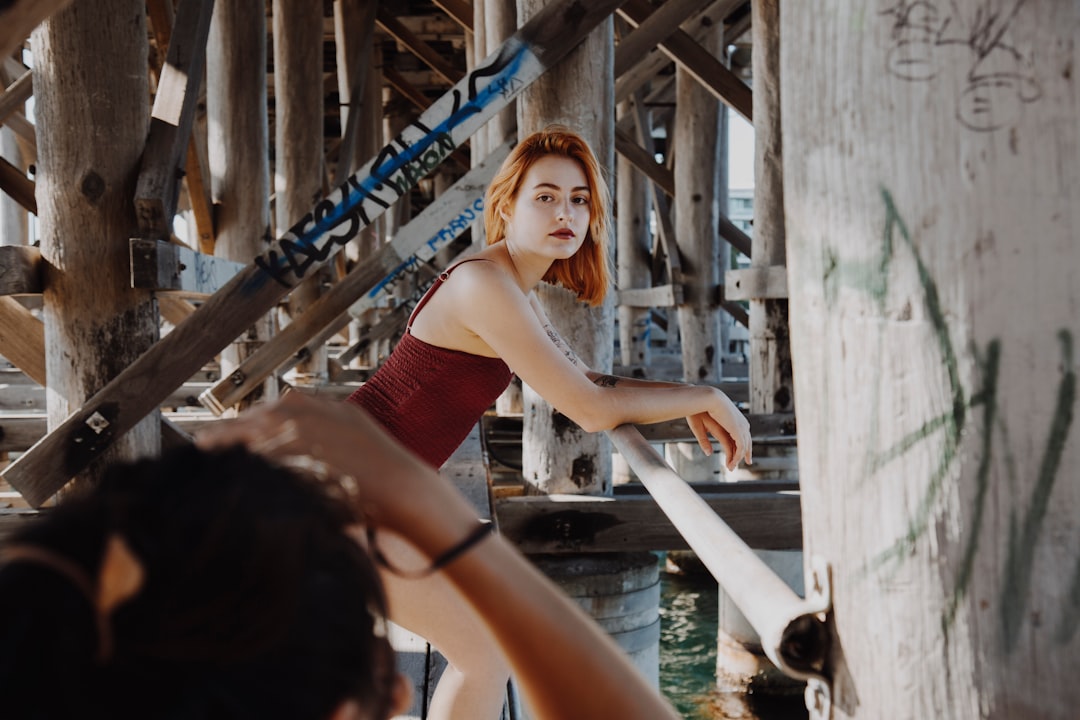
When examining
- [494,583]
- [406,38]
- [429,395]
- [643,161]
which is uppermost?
[406,38]

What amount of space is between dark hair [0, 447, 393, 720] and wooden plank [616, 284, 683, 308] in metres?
7.14

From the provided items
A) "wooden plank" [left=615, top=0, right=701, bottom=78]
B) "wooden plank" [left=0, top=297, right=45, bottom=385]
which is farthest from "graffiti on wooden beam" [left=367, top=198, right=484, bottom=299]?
"wooden plank" [left=0, top=297, right=45, bottom=385]

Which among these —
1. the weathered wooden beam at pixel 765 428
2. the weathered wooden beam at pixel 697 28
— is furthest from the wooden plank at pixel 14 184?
the weathered wooden beam at pixel 697 28

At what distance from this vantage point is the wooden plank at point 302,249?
9.19 ft

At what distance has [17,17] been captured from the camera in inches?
47.5

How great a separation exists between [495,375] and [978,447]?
43.2 inches

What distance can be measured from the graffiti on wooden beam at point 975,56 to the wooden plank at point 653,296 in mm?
6768

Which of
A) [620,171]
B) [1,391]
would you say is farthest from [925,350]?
[620,171]

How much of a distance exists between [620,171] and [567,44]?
7130mm

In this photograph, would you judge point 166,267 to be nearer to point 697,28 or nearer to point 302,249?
point 302,249

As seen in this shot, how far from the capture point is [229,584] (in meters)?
0.60

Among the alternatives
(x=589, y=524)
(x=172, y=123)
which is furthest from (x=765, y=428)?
(x=172, y=123)

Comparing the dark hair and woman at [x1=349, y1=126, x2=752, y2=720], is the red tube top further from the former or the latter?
the dark hair

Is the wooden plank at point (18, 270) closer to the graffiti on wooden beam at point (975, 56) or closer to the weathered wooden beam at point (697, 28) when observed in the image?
the graffiti on wooden beam at point (975, 56)
